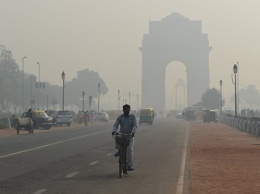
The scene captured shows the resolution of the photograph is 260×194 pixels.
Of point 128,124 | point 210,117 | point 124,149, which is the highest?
point 210,117

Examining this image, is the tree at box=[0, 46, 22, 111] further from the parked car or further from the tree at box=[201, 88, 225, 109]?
the parked car

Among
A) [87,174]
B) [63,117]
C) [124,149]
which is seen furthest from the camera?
[63,117]

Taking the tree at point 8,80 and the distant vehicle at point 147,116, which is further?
the tree at point 8,80

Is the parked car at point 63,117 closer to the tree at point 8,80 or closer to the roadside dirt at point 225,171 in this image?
the roadside dirt at point 225,171

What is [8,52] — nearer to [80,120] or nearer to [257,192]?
[80,120]

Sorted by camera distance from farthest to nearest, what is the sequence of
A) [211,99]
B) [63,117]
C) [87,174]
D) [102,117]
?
[211,99], [102,117], [63,117], [87,174]

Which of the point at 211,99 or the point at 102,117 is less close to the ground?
the point at 211,99

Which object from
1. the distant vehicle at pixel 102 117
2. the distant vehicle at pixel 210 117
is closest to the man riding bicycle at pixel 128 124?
the distant vehicle at pixel 210 117

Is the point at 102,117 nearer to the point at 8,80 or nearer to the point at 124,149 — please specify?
the point at 8,80

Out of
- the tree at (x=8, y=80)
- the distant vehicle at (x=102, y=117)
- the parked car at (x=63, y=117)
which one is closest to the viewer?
the parked car at (x=63, y=117)

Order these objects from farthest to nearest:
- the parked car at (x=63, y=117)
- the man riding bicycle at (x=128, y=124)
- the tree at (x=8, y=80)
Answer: the tree at (x=8, y=80) < the parked car at (x=63, y=117) < the man riding bicycle at (x=128, y=124)

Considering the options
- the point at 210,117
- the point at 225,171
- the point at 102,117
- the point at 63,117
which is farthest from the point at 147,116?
the point at 225,171

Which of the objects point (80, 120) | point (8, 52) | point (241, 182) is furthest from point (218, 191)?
point (8, 52)

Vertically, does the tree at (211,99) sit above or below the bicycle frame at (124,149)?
above
